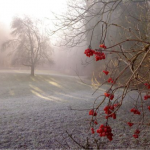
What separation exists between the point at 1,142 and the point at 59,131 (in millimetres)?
927

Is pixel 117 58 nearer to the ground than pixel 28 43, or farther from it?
nearer to the ground

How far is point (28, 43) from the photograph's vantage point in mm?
13195

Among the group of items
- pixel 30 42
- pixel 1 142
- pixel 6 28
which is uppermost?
pixel 6 28

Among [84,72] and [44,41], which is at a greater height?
[44,41]

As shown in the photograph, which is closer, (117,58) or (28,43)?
(117,58)

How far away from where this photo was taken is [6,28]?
23.2 metres

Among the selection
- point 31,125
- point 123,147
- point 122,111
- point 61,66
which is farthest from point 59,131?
point 61,66

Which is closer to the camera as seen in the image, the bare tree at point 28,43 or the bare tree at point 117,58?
the bare tree at point 117,58

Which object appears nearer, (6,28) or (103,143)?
(103,143)

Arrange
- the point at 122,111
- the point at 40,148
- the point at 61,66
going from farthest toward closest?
the point at 61,66
the point at 122,111
the point at 40,148

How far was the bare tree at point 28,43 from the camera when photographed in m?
12.9

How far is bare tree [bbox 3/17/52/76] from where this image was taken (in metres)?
12.9

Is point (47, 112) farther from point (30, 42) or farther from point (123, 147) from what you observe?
point (30, 42)

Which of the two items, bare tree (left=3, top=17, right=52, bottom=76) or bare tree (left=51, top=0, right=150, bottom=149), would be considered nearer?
bare tree (left=51, top=0, right=150, bottom=149)
